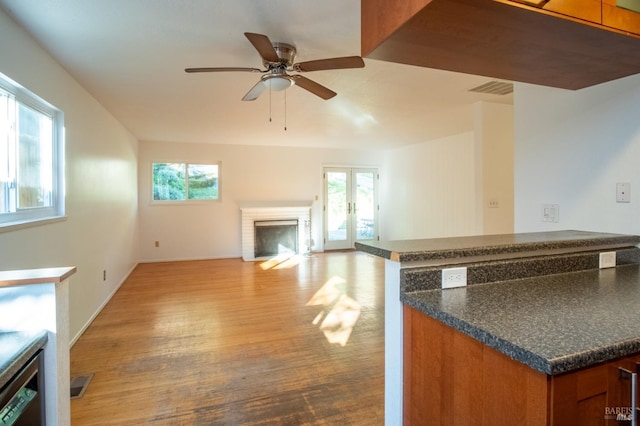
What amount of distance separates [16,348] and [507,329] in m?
1.45

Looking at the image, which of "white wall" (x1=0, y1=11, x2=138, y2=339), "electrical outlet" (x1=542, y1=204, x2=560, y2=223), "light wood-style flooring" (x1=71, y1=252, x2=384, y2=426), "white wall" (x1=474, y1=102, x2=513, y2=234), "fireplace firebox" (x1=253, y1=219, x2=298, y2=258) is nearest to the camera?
"light wood-style flooring" (x1=71, y1=252, x2=384, y2=426)

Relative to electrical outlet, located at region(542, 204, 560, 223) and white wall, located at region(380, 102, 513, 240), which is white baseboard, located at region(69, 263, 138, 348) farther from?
white wall, located at region(380, 102, 513, 240)

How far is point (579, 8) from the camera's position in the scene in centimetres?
116

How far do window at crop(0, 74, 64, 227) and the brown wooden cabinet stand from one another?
2391 mm

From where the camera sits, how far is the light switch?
1.83 m

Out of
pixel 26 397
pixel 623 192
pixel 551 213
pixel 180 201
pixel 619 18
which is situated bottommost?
pixel 26 397

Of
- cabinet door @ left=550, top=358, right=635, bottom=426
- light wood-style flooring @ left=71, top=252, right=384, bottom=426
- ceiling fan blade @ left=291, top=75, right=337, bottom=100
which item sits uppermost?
ceiling fan blade @ left=291, top=75, right=337, bottom=100

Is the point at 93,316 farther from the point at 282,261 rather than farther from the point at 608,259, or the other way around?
the point at 608,259

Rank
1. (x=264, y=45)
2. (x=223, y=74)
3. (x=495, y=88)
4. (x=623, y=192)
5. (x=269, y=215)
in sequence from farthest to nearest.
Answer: (x=269, y=215), (x=495, y=88), (x=223, y=74), (x=264, y=45), (x=623, y=192)

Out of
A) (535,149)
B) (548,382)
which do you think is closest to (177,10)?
(548,382)

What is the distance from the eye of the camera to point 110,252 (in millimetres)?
4145

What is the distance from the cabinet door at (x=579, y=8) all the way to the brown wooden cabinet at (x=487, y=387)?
112cm

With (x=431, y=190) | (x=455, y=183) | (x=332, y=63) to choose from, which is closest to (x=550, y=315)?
(x=332, y=63)

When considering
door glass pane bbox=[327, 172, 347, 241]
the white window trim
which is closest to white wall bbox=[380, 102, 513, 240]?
door glass pane bbox=[327, 172, 347, 241]
